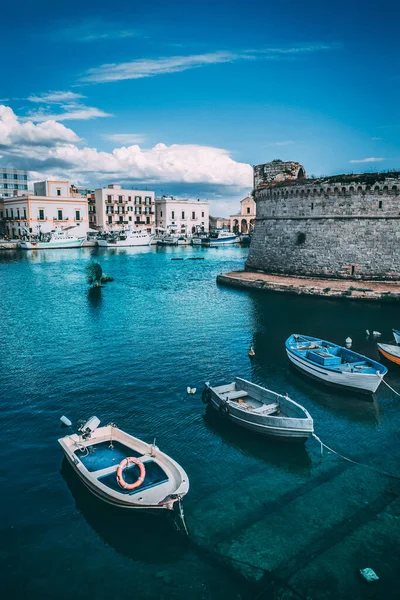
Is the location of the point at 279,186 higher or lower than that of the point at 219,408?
higher

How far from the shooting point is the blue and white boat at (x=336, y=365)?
50.0ft

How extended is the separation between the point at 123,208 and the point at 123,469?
89.4 metres

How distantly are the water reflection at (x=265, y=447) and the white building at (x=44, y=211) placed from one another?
74.5m

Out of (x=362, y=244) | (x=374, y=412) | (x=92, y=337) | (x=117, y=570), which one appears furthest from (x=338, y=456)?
(x=362, y=244)

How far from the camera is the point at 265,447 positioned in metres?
12.3

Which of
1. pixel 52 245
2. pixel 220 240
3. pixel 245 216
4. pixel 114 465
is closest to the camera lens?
pixel 114 465

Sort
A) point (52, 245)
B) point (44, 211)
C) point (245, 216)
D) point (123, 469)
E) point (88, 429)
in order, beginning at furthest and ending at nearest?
1. point (245, 216)
2. point (44, 211)
3. point (52, 245)
4. point (88, 429)
5. point (123, 469)

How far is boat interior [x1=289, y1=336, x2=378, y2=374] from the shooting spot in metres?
15.9

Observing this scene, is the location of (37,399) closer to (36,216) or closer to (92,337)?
(92,337)

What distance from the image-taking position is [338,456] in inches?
466

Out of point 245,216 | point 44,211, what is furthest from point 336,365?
point 245,216

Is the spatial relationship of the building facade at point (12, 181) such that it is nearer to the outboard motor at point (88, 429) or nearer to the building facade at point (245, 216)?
the building facade at point (245, 216)

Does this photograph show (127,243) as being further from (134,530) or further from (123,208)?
(134,530)

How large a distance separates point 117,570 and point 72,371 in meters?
10.1
